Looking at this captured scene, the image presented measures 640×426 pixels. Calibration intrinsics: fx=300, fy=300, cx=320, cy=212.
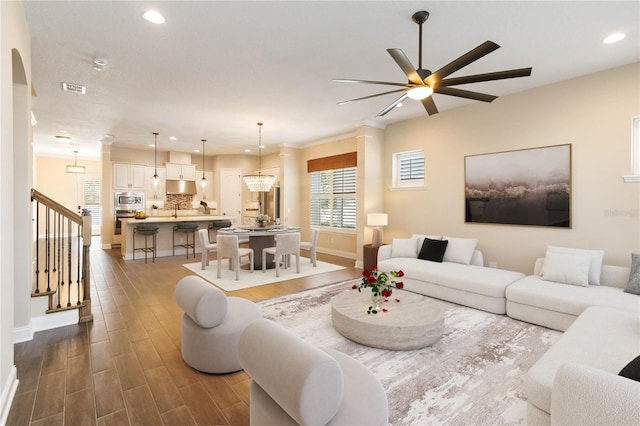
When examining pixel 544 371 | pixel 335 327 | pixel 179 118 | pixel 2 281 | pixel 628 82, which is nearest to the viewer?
pixel 544 371

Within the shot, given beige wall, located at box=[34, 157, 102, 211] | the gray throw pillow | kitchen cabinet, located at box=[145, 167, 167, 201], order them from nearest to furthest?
1. the gray throw pillow
2. kitchen cabinet, located at box=[145, 167, 167, 201]
3. beige wall, located at box=[34, 157, 102, 211]

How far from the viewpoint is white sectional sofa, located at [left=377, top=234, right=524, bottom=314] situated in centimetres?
377

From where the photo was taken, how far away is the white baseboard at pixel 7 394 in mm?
1877

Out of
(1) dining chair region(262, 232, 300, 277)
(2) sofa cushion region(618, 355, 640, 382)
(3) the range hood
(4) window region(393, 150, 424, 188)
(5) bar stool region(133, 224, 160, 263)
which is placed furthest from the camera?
(3) the range hood

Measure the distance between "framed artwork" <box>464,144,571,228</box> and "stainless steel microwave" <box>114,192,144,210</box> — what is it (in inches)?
353

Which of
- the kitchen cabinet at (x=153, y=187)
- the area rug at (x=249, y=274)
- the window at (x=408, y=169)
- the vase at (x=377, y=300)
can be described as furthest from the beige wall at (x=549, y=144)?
the kitchen cabinet at (x=153, y=187)

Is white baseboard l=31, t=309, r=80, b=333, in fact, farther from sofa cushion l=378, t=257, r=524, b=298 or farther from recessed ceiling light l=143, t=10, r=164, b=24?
sofa cushion l=378, t=257, r=524, b=298

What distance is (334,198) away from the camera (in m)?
7.92

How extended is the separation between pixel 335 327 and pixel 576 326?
6.89 feet

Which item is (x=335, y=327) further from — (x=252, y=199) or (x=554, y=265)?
(x=252, y=199)

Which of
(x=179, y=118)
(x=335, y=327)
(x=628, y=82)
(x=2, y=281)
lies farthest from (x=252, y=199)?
(x=628, y=82)

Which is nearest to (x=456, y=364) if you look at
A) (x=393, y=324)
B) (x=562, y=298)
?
(x=393, y=324)

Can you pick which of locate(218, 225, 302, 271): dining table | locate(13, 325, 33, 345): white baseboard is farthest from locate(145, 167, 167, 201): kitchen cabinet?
locate(13, 325, 33, 345): white baseboard

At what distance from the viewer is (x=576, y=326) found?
8.11 ft
